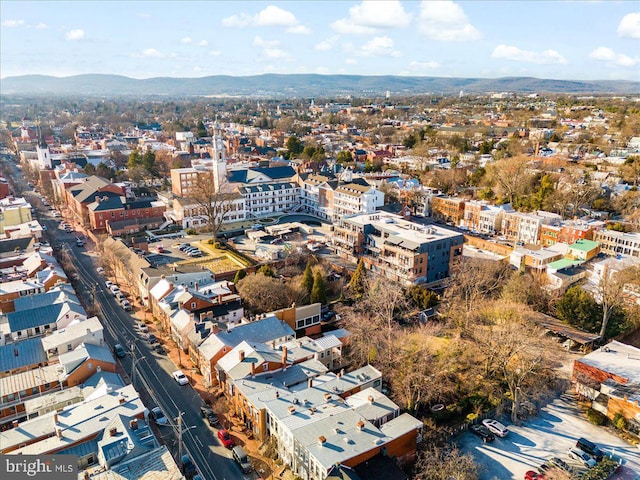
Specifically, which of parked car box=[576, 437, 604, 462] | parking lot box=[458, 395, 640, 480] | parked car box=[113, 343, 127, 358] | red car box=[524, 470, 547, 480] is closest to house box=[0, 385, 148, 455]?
parked car box=[113, 343, 127, 358]

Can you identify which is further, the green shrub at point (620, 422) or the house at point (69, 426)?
the green shrub at point (620, 422)

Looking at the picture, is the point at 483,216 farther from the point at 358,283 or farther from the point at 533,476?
the point at 533,476

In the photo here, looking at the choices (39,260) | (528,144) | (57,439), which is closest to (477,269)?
(57,439)

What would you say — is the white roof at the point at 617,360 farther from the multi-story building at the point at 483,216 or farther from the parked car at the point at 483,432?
the multi-story building at the point at 483,216

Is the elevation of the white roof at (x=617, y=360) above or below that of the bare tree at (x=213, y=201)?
below

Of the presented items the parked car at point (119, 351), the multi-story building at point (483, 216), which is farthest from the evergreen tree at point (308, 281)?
the multi-story building at point (483, 216)

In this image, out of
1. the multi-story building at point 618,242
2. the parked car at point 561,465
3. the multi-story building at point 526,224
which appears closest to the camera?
the parked car at point 561,465

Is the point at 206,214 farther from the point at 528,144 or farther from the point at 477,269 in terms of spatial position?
the point at 528,144
